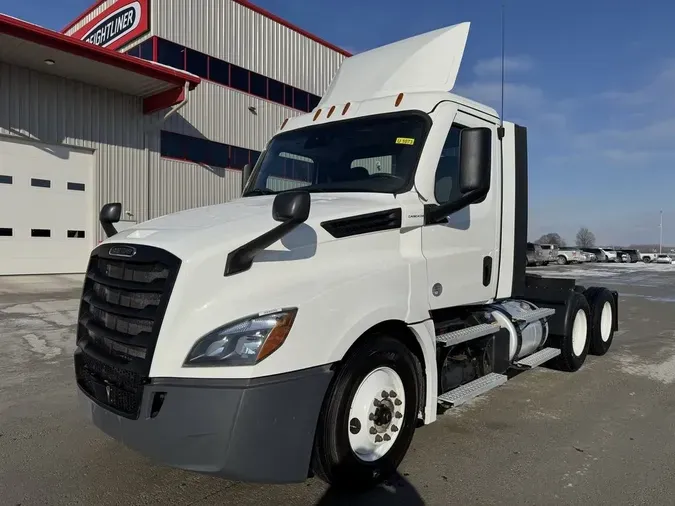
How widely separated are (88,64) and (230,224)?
1498 cm

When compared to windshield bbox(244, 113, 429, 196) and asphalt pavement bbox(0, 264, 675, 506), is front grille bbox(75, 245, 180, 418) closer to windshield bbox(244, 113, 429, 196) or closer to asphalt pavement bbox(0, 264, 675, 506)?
asphalt pavement bbox(0, 264, 675, 506)

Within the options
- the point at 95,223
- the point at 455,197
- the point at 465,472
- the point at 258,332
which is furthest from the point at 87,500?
the point at 95,223

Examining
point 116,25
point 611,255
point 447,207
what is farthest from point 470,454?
point 611,255

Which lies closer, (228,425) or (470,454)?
(228,425)

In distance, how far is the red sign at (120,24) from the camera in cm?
1812

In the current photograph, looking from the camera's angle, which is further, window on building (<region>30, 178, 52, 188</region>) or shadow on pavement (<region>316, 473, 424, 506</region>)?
window on building (<region>30, 178, 52, 188</region>)

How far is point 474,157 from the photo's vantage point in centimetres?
370

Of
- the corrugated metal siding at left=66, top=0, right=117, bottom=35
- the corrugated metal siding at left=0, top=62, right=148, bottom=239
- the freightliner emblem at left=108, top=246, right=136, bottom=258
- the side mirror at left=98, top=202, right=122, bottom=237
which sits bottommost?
the freightliner emblem at left=108, top=246, right=136, bottom=258

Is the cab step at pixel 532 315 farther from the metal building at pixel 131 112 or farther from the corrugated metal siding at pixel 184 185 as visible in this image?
the metal building at pixel 131 112

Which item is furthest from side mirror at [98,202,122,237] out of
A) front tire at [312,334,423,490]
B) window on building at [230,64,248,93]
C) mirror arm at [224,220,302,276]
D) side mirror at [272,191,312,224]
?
window on building at [230,64,248,93]

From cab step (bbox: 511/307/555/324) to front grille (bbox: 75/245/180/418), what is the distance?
3.70 meters

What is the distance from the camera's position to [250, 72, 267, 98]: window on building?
70.9ft

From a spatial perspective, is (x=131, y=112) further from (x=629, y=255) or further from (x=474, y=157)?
(x=629, y=255)

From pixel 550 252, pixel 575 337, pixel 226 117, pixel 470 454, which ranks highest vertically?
pixel 226 117
